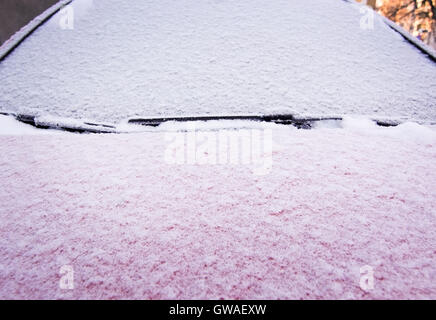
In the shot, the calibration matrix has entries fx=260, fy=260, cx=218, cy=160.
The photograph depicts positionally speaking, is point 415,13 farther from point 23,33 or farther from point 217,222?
point 217,222

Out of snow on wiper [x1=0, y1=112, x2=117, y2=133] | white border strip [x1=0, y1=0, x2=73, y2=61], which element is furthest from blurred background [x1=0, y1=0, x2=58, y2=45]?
snow on wiper [x1=0, y1=112, x2=117, y2=133]

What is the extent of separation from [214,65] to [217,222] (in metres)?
0.87

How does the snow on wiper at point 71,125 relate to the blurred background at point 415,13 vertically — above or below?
below

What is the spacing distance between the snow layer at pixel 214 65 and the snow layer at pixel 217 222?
255mm

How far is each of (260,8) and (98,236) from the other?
1.50 m

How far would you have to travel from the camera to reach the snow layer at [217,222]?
534mm

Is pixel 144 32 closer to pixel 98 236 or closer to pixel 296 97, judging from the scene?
pixel 296 97

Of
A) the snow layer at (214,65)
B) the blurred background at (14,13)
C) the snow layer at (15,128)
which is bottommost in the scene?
the snow layer at (15,128)

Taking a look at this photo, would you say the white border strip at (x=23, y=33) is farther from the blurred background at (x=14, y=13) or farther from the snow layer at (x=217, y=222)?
the blurred background at (x=14, y=13)

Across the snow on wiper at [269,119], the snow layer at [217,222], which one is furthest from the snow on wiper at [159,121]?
the snow layer at [217,222]

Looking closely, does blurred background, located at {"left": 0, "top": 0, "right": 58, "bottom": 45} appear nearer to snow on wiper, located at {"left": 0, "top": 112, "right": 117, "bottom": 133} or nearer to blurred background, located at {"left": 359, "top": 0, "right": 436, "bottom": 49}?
snow on wiper, located at {"left": 0, "top": 112, "right": 117, "bottom": 133}

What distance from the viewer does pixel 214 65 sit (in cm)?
128

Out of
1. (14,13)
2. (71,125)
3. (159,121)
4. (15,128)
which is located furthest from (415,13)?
(15,128)

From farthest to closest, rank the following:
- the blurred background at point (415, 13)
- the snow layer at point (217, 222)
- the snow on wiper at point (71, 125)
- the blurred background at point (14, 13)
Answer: the blurred background at point (415, 13)
the blurred background at point (14, 13)
the snow on wiper at point (71, 125)
the snow layer at point (217, 222)
